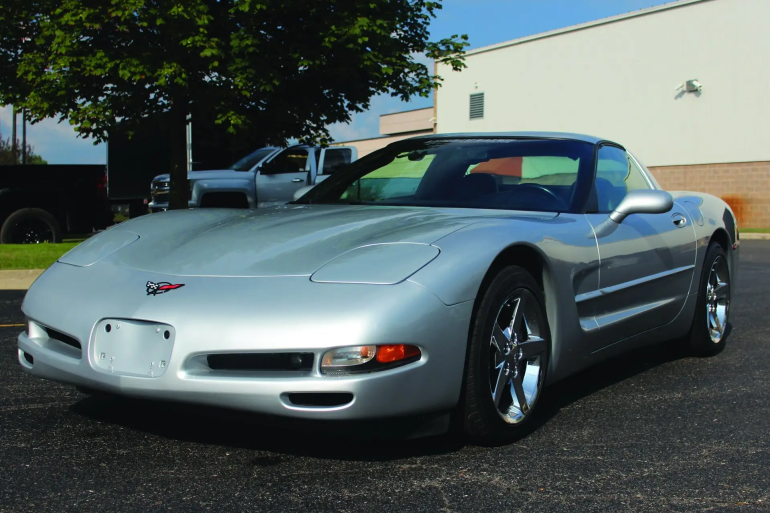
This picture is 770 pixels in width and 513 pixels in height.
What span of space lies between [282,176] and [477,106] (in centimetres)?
2223

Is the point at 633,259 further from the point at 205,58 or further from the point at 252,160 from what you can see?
the point at 252,160

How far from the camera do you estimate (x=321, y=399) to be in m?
2.95

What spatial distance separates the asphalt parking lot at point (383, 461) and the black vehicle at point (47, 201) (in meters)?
10.5

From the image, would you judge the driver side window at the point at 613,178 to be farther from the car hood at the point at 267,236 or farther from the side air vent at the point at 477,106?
the side air vent at the point at 477,106

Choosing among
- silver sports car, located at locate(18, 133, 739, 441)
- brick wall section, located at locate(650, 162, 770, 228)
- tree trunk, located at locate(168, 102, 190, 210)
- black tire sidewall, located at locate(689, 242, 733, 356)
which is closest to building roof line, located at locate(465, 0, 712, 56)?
brick wall section, located at locate(650, 162, 770, 228)

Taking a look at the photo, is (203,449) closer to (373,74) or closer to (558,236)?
(558,236)

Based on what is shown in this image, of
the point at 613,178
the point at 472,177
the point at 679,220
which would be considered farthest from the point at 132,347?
the point at 679,220

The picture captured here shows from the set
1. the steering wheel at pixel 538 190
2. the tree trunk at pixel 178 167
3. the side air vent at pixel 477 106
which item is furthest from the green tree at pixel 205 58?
the side air vent at pixel 477 106

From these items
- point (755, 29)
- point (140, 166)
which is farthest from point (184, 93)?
point (755, 29)

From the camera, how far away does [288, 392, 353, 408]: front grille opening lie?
292cm

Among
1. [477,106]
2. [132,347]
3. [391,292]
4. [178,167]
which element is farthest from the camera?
[477,106]

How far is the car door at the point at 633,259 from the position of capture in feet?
13.8

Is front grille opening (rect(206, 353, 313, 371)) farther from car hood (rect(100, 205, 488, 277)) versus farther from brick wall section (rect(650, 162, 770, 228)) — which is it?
brick wall section (rect(650, 162, 770, 228))

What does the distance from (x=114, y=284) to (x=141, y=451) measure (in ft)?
2.06
